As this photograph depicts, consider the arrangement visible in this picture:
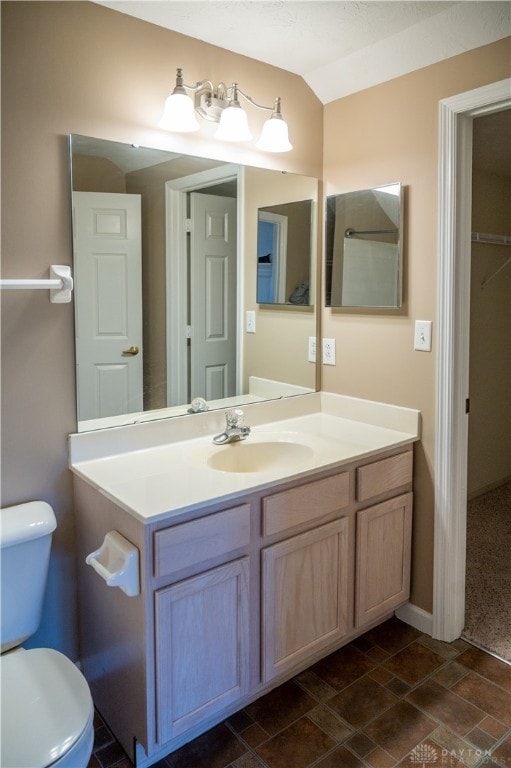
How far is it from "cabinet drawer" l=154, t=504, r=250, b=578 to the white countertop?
0.06 meters

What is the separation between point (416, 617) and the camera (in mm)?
2254

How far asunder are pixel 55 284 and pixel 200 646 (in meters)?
1.12

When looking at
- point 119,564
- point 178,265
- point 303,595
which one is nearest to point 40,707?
point 119,564

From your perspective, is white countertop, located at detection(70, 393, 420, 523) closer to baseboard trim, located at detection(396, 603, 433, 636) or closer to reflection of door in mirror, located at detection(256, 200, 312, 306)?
reflection of door in mirror, located at detection(256, 200, 312, 306)

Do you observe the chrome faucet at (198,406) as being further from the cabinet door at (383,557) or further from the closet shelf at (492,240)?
the closet shelf at (492,240)

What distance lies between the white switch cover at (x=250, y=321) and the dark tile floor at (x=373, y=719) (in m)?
1.29

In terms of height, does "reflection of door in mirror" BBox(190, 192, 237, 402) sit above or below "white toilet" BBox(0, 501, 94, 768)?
above

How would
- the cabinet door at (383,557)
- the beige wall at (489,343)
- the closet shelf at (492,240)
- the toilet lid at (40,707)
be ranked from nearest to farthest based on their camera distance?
1. the toilet lid at (40,707)
2. the cabinet door at (383,557)
3. the closet shelf at (492,240)
4. the beige wall at (489,343)

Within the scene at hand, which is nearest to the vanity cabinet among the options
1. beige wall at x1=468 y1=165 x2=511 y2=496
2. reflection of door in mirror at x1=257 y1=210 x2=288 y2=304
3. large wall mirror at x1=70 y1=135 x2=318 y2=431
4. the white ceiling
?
large wall mirror at x1=70 y1=135 x2=318 y2=431

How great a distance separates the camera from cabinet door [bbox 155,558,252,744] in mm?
1509

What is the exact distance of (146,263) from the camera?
195 cm

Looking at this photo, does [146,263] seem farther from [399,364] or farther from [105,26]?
[399,364]

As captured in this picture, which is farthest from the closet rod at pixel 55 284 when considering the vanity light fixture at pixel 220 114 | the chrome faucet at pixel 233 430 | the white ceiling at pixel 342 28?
the white ceiling at pixel 342 28

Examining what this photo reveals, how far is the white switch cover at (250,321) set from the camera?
2.29 m
